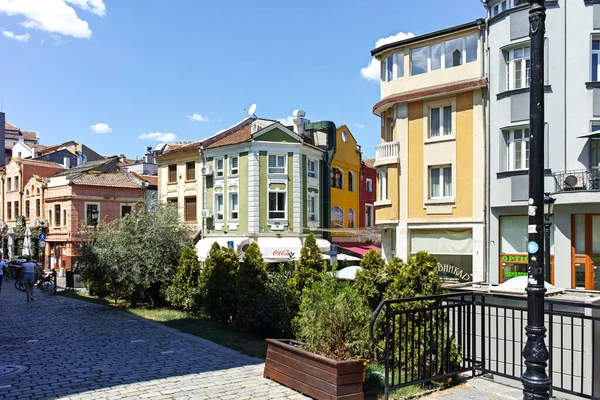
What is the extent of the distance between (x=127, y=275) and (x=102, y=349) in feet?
24.0

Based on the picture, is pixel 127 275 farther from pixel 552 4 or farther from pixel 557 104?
pixel 552 4

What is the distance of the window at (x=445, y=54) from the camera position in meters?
22.1

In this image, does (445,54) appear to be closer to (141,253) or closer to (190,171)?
(141,253)

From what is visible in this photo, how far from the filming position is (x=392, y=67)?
80.3ft

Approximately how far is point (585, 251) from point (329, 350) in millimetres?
15746

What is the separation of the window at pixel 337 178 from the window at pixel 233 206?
26.3ft

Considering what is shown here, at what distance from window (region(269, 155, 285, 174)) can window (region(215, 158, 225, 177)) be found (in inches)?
143

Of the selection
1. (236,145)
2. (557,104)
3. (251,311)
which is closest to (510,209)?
(557,104)

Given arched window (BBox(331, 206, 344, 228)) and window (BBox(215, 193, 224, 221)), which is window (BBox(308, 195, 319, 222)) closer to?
arched window (BBox(331, 206, 344, 228))

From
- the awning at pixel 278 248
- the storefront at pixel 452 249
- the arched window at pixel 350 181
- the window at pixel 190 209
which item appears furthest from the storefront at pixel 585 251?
the window at pixel 190 209

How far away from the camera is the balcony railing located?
18.2 metres

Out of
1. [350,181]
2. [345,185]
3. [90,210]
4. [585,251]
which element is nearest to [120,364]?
[585,251]

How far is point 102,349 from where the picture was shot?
415 inches

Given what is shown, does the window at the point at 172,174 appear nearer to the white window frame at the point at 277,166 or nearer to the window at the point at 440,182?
the white window frame at the point at 277,166
